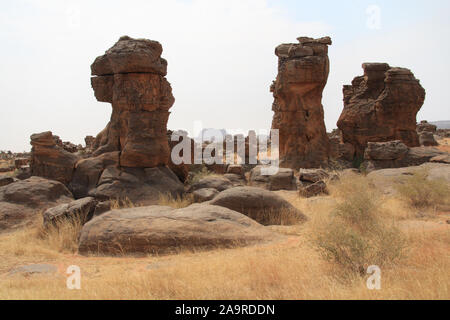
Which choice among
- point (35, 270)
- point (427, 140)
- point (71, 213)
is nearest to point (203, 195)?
point (71, 213)

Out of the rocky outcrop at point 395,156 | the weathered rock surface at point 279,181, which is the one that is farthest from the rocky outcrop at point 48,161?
the rocky outcrop at point 395,156

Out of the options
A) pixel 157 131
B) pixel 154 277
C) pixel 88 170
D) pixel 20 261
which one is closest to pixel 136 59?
pixel 157 131

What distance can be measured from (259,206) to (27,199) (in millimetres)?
5588

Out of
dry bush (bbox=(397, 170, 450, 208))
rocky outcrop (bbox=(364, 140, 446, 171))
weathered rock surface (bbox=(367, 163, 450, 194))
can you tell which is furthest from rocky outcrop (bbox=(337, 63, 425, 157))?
dry bush (bbox=(397, 170, 450, 208))

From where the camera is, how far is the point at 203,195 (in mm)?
10102

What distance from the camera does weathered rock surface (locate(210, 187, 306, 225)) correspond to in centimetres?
823

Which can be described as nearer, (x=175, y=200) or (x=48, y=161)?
(x=175, y=200)

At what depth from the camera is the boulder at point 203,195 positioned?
1002cm

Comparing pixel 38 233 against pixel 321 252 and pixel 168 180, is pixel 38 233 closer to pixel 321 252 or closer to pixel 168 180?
pixel 168 180

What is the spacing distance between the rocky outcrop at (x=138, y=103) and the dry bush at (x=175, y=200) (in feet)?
4.30

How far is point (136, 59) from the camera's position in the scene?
10.4 metres

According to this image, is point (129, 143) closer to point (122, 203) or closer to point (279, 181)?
→ point (122, 203)

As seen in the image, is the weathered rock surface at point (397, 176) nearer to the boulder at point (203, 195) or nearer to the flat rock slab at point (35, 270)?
the boulder at point (203, 195)
